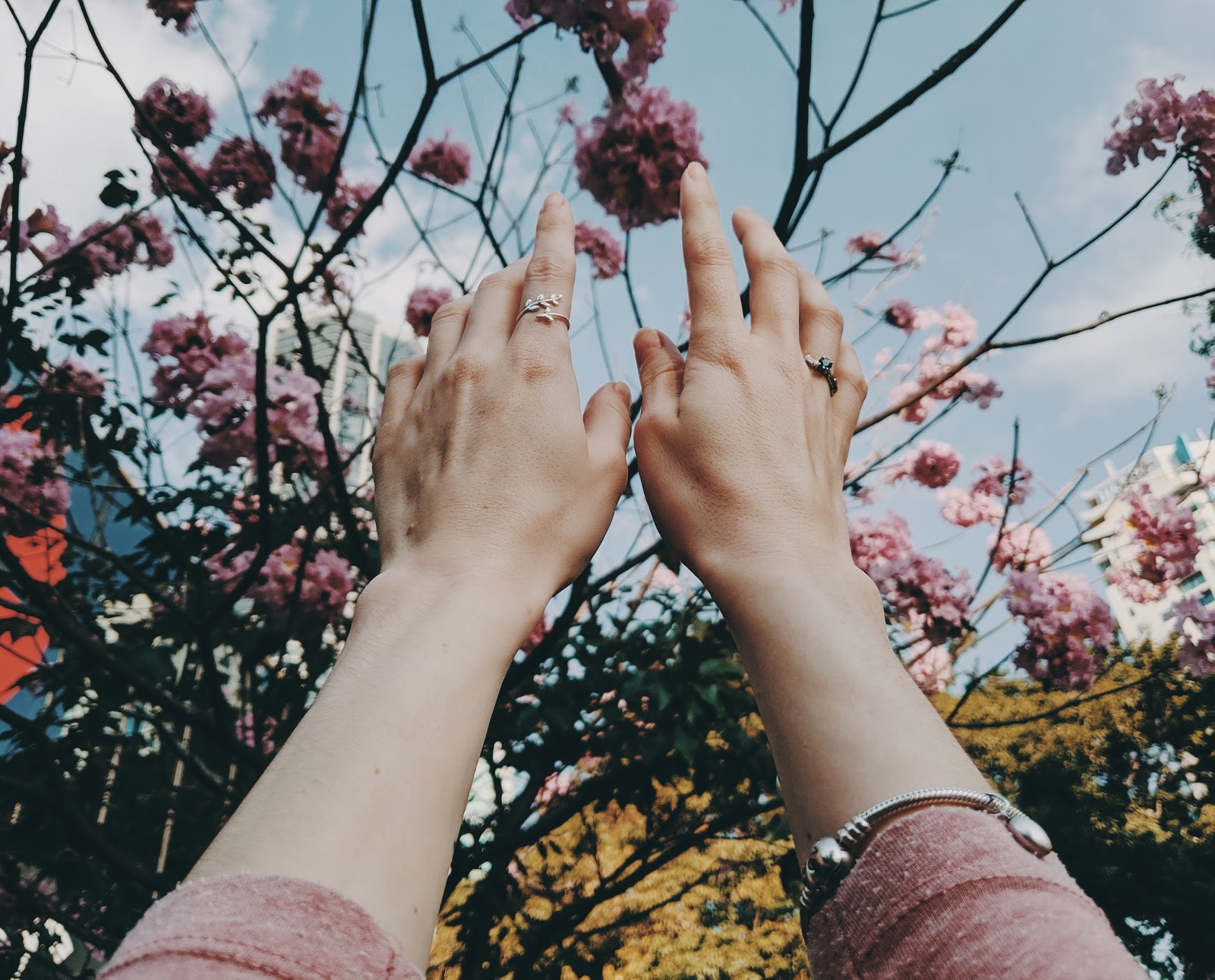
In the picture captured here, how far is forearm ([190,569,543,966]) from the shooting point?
53 centimetres

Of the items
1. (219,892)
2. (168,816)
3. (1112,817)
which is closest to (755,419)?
(219,892)

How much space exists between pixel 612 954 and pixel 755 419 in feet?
13.2

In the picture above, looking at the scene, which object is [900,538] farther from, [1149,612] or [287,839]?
[1149,612]

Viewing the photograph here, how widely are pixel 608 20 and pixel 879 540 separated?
277cm

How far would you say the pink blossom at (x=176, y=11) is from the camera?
9.01 ft

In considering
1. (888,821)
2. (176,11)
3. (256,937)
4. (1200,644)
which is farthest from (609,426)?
(1200,644)

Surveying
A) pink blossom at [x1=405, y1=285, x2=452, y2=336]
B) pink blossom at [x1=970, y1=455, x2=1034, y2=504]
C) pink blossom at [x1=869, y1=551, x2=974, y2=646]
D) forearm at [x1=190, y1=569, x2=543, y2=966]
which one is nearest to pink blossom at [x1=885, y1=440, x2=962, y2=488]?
pink blossom at [x1=970, y1=455, x2=1034, y2=504]

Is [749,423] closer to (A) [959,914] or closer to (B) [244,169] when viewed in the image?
(A) [959,914]

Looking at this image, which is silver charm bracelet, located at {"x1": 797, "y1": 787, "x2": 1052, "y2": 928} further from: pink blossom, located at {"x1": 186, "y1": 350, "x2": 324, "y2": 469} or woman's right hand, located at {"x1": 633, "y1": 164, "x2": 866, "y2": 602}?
pink blossom, located at {"x1": 186, "y1": 350, "x2": 324, "y2": 469}

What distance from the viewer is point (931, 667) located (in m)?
4.94

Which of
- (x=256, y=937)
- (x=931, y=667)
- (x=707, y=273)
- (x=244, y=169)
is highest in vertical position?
(x=244, y=169)

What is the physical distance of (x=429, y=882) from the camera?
1.94ft

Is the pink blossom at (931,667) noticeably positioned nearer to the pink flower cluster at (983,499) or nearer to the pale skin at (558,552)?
the pink flower cluster at (983,499)

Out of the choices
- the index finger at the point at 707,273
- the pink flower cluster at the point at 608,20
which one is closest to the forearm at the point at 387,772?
the index finger at the point at 707,273
